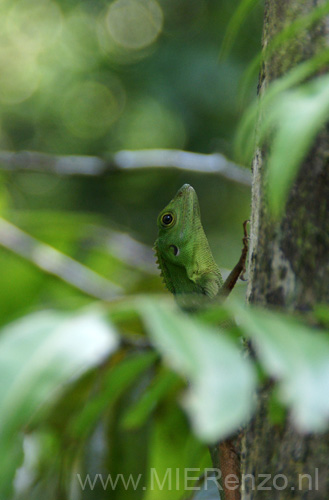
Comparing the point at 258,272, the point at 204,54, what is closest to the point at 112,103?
the point at 204,54

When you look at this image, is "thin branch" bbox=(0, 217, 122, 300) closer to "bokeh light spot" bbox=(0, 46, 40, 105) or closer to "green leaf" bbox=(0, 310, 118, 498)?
"green leaf" bbox=(0, 310, 118, 498)

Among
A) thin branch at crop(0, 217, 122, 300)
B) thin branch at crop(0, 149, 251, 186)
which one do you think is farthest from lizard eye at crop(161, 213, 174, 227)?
thin branch at crop(0, 217, 122, 300)

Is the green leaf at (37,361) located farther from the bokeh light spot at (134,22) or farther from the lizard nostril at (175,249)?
the bokeh light spot at (134,22)

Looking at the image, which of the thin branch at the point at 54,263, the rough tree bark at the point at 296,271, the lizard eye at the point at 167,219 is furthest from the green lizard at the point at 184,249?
the rough tree bark at the point at 296,271

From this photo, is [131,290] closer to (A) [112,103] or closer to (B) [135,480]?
(B) [135,480]

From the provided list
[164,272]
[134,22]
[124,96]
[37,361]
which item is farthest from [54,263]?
[134,22]
